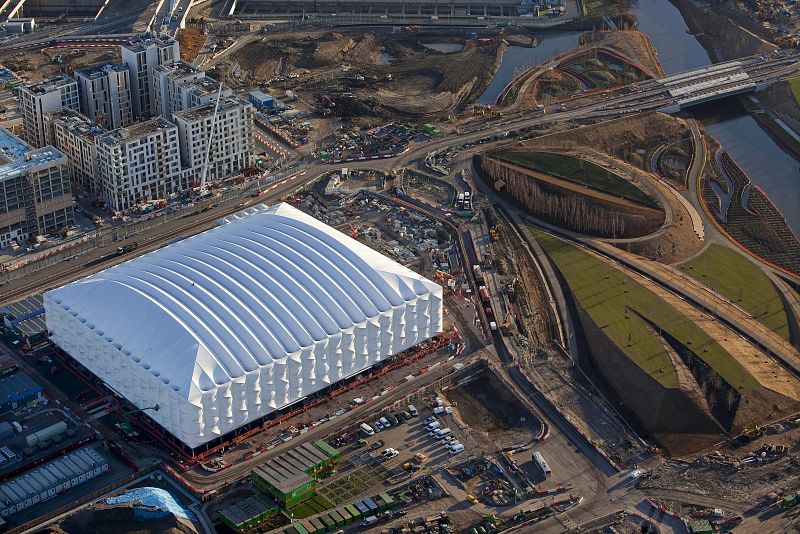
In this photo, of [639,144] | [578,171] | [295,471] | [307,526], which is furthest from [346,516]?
[639,144]

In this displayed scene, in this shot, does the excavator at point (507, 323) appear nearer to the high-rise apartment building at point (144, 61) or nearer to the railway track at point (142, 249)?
the railway track at point (142, 249)

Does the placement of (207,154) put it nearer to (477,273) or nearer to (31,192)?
(31,192)

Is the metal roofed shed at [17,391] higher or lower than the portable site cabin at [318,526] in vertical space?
higher

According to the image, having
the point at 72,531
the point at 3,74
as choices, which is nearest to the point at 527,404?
the point at 72,531

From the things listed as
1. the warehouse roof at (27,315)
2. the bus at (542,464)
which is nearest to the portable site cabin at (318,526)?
the bus at (542,464)

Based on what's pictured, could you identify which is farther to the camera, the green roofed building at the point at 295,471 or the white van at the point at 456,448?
the white van at the point at 456,448

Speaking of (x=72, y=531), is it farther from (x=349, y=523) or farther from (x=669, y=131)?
(x=669, y=131)

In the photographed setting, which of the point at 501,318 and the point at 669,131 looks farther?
the point at 669,131

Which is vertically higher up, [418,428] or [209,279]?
[209,279]
